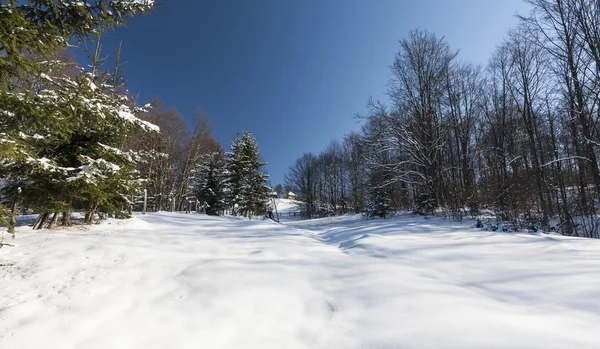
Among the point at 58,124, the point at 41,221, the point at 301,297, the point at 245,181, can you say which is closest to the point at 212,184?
the point at 245,181

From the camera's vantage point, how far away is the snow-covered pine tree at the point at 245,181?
77.6 ft

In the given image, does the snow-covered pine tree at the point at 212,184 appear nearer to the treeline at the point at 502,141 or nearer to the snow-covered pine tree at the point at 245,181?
the snow-covered pine tree at the point at 245,181

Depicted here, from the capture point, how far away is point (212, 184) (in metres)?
25.4

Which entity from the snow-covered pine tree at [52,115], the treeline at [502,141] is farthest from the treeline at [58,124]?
the treeline at [502,141]

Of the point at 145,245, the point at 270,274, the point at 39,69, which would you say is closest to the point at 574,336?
the point at 270,274

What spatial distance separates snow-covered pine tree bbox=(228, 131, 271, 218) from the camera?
23641mm

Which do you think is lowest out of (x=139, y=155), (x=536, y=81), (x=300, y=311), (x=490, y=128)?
(x=300, y=311)

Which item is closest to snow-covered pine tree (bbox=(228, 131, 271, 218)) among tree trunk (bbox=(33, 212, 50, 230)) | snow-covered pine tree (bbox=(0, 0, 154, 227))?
snow-covered pine tree (bbox=(0, 0, 154, 227))

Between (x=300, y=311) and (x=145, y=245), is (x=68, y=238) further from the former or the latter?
(x=300, y=311)

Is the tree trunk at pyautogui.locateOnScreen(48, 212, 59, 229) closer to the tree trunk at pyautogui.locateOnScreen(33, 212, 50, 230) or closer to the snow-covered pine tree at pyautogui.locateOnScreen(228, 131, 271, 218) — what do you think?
the tree trunk at pyautogui.locateOnScreen(33, 212, 50, 230)

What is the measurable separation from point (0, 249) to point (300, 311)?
4.69 meters

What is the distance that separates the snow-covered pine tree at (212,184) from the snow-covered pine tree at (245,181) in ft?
4.37

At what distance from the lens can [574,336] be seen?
1.70 meters

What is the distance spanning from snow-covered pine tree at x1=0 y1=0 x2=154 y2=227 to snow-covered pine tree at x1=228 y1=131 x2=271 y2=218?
17306 mm
